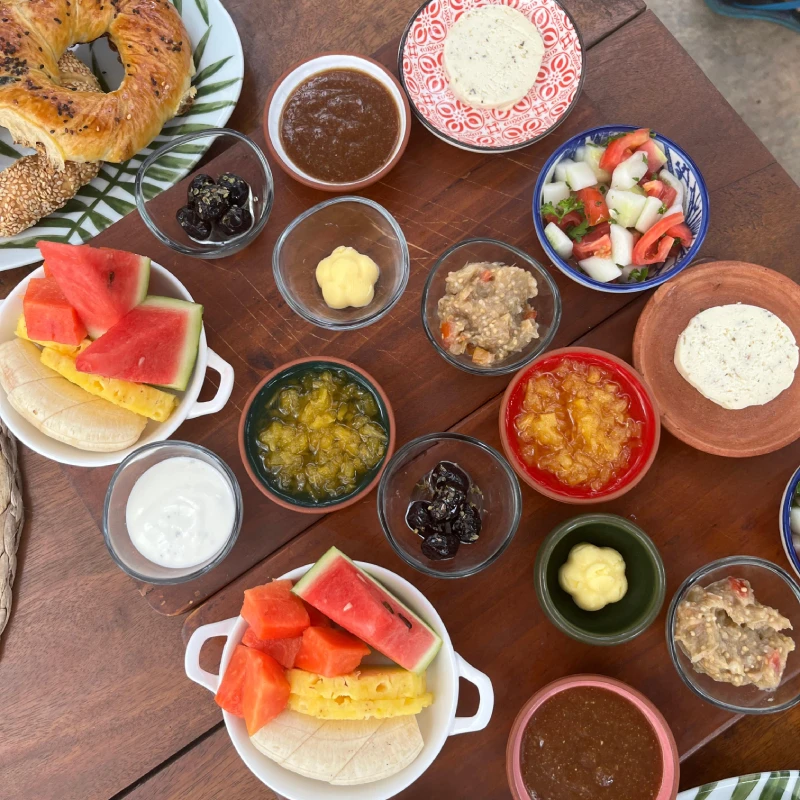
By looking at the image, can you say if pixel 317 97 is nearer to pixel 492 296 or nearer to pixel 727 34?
pixel 492 296

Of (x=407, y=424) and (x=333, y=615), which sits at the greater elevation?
(x=407, y=424)

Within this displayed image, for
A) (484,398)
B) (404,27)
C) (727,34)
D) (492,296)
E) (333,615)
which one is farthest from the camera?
(727,34)

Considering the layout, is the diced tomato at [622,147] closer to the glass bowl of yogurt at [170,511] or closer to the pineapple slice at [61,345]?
the glass bowl of yogurt at [170,511]

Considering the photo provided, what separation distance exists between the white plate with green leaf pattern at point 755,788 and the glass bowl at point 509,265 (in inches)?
51.0

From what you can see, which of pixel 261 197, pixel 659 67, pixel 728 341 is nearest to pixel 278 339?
pixel 261 197

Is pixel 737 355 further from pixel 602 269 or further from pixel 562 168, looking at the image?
pixel 562 168

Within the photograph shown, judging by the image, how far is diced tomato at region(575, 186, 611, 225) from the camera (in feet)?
6.10

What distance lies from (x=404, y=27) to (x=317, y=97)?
1.35ft

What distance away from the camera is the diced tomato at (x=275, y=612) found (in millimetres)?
1646

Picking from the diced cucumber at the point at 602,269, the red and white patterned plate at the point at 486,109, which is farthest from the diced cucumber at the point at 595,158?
the diced cucumber at the point at 602,269

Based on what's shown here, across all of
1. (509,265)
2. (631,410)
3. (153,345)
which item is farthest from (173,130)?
(631,410)

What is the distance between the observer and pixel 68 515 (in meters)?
1.98

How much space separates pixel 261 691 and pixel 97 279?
1048 mm

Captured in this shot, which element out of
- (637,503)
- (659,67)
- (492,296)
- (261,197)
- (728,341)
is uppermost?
(659,67)
